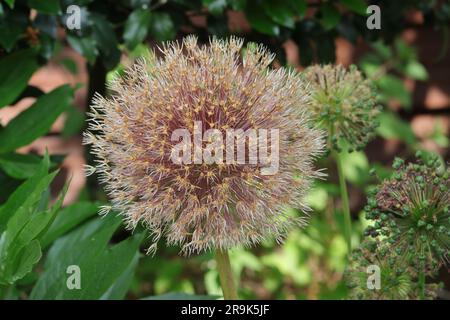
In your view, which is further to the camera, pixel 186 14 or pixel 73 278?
pixel 186 14

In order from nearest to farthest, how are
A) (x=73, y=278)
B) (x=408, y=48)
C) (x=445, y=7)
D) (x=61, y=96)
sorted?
1. (x=73, y=278)
2. (x=61, y=96)
3. (x=445, y=7)
4. (x=408, y=48)

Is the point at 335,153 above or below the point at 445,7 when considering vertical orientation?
below

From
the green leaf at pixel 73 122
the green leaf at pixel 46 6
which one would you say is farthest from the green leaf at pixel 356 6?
the green leaf at pixel 73 122

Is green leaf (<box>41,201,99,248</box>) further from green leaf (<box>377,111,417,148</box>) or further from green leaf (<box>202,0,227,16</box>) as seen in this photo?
green leaf (<box>377,111,417,148</box>)

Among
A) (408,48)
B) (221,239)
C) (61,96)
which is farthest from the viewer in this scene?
(408,48)

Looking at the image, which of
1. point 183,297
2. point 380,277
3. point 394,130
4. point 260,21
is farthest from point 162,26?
point 394,130

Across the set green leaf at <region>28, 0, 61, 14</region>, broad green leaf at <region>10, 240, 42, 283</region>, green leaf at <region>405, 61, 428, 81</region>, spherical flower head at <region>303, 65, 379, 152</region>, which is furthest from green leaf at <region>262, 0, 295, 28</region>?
green leaf at <region>405, 61, 428, 81</region>

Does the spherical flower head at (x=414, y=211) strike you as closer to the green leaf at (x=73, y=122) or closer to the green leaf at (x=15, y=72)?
the green leaf at (x=15, y=72)

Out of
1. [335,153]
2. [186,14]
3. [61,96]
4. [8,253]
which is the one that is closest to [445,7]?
[186,14]
